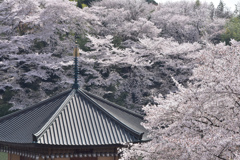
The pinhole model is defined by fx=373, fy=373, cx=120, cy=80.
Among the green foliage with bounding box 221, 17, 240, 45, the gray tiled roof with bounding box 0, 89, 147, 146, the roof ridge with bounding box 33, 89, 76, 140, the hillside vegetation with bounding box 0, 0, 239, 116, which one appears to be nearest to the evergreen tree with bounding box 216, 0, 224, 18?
the green foliage with bounding box 221, 17, 240, 45

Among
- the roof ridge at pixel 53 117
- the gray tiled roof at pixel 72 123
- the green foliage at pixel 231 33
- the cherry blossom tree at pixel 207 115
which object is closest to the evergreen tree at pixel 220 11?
the green foliage at pixel 231 33

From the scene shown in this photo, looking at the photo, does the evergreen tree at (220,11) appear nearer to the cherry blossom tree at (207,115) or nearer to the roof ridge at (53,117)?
the roof ridge at (53,117)

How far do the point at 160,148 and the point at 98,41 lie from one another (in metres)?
14.7

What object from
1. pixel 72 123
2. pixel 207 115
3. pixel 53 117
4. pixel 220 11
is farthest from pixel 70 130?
pixel 220 11

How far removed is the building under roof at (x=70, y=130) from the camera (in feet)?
26.3

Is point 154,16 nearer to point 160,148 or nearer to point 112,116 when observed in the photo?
point 112,116

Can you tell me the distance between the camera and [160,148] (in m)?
6.06

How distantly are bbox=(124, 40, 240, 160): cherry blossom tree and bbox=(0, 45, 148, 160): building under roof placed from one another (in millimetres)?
1988

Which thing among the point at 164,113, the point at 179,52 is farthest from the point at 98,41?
the point at 164,113

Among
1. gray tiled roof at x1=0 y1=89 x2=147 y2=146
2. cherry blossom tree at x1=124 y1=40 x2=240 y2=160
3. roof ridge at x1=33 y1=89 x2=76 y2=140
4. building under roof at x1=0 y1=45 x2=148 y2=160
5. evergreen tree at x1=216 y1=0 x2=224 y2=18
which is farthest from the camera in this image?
evergreen tree at x1=216 y1=0 x2=224 y2=18

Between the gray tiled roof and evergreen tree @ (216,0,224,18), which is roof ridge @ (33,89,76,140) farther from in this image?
evergreen tree @ (216,0,224,18)

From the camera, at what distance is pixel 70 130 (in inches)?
329

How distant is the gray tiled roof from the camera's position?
320 inches

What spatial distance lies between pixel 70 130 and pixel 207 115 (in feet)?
11.4
